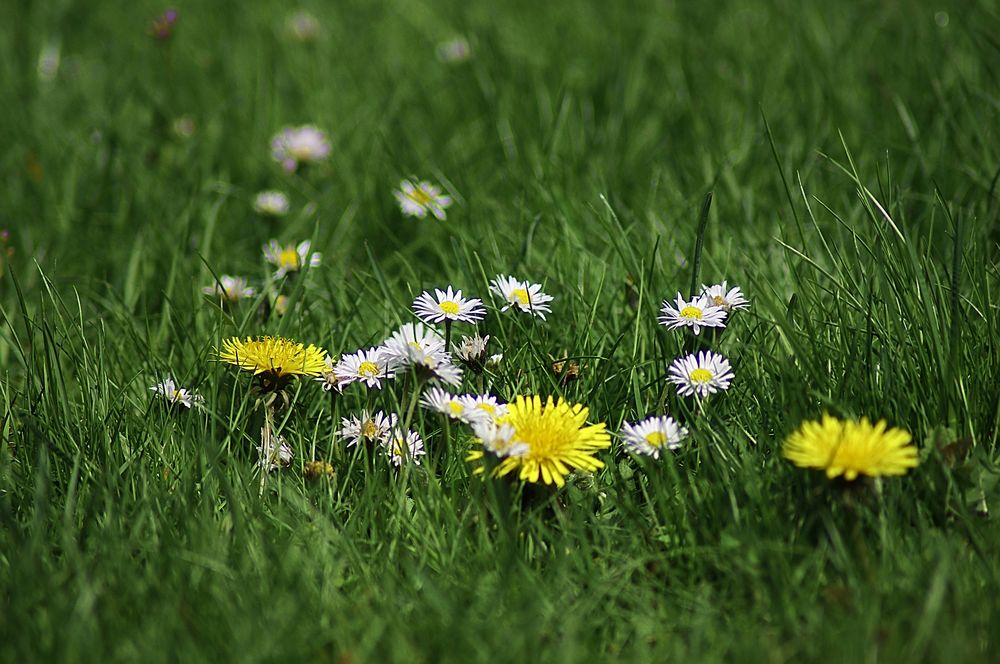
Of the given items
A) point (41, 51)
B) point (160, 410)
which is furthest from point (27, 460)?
point (41, 51)

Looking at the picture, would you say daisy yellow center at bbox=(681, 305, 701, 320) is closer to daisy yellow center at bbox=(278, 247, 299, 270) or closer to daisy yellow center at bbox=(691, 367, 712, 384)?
daisy yellow center at bbox=(691, 367, 712, 384)

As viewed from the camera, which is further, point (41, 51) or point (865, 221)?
point (41, 51)

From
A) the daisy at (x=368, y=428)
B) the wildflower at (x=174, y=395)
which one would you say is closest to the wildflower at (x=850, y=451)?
the daisy at (x=368, y=428)

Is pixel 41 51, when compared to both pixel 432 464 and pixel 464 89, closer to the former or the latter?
pixel 464 89

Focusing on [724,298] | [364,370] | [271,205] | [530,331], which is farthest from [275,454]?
[271,205]

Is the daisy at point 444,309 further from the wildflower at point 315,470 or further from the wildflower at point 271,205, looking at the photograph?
the wildflower at point 271,205

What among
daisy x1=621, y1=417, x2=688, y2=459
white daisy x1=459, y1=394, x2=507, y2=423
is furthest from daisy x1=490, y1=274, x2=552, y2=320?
daisy x1=621, y1=417, x2=688, y2=459
